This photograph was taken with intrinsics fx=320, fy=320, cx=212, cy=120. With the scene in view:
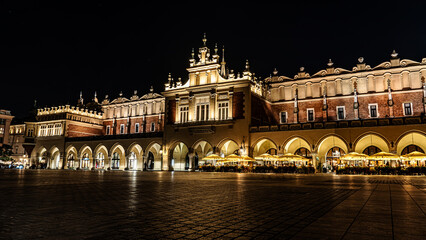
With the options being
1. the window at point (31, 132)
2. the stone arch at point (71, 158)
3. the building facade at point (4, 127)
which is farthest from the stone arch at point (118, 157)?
the building facade at point (4, 127)

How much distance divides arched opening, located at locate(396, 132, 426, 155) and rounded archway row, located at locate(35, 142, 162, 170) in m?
30.7

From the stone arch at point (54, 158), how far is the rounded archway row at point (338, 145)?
38171 millimetres

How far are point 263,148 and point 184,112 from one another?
39.5 feet

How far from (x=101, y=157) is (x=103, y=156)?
0.69 metres

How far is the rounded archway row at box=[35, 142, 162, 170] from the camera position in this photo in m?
49.3

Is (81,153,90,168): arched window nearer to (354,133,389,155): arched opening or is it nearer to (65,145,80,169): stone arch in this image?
(65,145,80,169): stone arch

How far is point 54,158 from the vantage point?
194 ft

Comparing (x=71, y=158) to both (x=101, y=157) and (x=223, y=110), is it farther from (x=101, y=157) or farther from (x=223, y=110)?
(x=223, y=110)

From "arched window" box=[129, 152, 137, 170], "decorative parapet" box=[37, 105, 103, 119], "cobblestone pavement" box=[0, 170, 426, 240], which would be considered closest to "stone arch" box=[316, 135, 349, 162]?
"arched window" box=[129, 152, 137, 170]

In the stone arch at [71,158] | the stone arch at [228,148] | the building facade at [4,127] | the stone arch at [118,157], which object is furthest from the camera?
the building facade at [4,127]

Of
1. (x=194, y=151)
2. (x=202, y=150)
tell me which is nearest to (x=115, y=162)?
(x=202, y=150)

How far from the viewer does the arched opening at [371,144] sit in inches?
1371

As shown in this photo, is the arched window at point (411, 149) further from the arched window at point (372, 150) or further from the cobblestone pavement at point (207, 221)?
the cobblestone pavement at point (207, 221)

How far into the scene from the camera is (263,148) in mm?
40969
